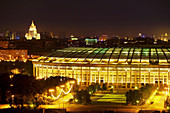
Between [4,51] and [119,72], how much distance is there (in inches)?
5231

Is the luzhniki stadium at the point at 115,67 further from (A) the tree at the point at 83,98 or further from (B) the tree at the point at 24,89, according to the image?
(A) the tree at the point at 83,98

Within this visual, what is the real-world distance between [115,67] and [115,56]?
12.9 ft

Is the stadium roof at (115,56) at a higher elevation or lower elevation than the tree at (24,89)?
higher

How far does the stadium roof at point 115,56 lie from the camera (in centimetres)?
7619

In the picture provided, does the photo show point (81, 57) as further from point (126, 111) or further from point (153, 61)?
point (126, 111)

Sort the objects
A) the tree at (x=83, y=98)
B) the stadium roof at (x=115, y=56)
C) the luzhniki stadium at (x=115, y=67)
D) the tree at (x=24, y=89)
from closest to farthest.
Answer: the tree at (x=24, y=89) < the tree at (x=83, y=98) < the luzhniki stadium at (x=115, y=67) < the stadium roof at (x=115, y=56)

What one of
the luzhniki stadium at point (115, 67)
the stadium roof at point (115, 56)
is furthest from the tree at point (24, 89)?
the stadium roof at point (115, 56)

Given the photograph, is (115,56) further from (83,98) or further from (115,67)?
(83,98)

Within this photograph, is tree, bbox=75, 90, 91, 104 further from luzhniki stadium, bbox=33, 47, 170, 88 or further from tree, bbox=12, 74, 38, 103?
luzhniki stadium, bbox=33, 47, 170, 88

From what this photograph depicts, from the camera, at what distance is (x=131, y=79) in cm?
7562

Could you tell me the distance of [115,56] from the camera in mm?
79500

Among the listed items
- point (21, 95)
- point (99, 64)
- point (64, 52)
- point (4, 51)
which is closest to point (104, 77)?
point (99, 64)

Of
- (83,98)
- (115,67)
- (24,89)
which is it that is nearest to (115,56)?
(115,67)

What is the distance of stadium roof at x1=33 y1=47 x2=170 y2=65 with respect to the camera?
76188mm
